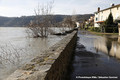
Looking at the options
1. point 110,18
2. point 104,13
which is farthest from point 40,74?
point 104,13

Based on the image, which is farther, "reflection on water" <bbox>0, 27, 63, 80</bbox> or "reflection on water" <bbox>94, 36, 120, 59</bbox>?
"reflection on water" <bbox>94, 36, 120, 59</bbox>

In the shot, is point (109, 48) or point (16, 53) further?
point (109, 48)

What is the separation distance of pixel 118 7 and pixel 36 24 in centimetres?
2222

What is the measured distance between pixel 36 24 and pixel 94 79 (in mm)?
17087

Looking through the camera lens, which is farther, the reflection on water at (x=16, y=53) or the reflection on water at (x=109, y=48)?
the reflection on water at (x=109, y=48)

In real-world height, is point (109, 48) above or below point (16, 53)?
below

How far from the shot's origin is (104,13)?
131 feet

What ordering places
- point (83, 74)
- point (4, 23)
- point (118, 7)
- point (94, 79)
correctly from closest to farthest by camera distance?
point (94, 79), point (83, 74), point (118, 7), point (4, 23)

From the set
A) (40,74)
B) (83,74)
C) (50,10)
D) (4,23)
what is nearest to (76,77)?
(83,74)

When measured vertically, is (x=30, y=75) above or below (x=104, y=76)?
above

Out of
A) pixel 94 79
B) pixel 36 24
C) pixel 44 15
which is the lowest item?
pixel 94 79

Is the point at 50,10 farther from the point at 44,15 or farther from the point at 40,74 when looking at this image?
the point at 40,74

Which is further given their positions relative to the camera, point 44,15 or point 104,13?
point 104,13

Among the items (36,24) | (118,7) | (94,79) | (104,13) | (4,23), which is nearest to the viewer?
(94,79)
